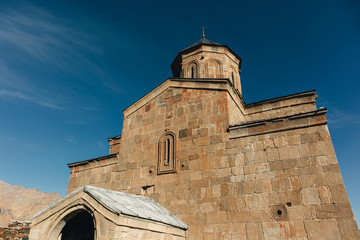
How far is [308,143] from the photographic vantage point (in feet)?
19.7

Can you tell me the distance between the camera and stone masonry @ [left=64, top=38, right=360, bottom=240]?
5.49 m

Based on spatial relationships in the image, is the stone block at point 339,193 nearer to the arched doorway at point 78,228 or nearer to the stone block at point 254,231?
the stone block at point 254,231

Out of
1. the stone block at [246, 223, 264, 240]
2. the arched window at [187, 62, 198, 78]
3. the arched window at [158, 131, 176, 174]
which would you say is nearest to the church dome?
the arched window at [187, 62, 198, 78]

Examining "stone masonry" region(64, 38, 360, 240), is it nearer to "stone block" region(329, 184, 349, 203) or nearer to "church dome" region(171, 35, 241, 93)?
"stone block" region(329, 184, 349, 203)

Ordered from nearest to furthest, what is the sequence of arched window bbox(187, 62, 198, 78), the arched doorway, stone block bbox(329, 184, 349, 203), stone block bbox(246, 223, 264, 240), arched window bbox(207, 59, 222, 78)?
1. stone block bbox(329, 184, 349, 203)
2. stone block bbox(246, 223, 264, 240)
3. the arched doorway
4. arched window bbox(207, 59, 222, 78)
5. arched window bbox(187, 62, 198, 78)

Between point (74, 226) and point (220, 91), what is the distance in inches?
232

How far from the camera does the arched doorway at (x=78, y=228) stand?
6.00m

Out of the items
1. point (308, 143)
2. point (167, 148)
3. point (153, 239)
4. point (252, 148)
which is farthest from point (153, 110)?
point (308, 143)

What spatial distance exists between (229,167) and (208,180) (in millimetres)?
731

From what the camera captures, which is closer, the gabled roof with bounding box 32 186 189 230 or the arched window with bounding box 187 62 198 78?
the gabled roof with bounding box 32 186 189 230

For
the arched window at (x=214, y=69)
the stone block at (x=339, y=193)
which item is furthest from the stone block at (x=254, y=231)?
the arched window at (x=214, y=69)

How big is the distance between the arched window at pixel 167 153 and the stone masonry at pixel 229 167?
12 cm

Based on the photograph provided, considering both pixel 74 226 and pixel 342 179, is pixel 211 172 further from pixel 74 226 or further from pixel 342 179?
pixel 74 226

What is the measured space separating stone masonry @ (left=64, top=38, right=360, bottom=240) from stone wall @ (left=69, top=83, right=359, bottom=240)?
0.07 feet
